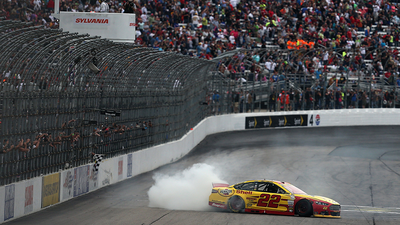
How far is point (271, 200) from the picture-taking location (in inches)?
547

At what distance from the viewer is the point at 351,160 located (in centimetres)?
2384

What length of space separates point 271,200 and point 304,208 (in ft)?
2.74

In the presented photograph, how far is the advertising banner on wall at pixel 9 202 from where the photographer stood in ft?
39.7

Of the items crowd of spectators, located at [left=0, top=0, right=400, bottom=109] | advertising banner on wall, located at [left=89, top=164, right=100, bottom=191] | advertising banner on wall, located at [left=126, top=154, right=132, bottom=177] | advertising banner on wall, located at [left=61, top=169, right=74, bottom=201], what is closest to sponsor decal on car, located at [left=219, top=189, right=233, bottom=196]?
advertising banner on wall, located at [left=61, top=169, right=74, bottom=201]

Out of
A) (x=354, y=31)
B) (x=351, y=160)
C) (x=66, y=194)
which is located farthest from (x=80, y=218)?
(x=354, y=31)

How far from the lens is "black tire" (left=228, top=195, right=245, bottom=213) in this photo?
14.0m

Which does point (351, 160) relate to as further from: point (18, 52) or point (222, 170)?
point (18, 52)

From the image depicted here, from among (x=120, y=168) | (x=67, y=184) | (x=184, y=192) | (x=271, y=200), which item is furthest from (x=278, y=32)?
(x=67, y=184)

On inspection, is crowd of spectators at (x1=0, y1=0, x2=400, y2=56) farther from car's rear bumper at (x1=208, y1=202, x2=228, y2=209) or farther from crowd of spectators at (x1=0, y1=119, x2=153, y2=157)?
car's rear bumper at (x1=208, y1=202, x2=228, y2=209)

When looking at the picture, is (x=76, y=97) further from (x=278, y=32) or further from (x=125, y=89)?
(x=278, y=32)

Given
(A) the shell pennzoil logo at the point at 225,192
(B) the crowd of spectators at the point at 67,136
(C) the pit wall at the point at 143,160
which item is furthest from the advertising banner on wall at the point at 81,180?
(A) the shell pennzoil logo at the point at 225,192

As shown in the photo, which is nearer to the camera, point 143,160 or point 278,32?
point 143,160

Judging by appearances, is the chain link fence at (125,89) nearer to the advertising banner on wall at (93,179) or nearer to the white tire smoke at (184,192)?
the advertising banner on wall at (93,179)

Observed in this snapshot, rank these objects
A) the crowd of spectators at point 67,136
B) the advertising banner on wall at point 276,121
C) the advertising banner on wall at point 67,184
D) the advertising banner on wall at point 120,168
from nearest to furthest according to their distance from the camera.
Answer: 1. the crowd of spectators at point 67,136
2. the advertising banner on wall at point 67,184
3. the advertising banner on wall at point 120,168
4. the advertising banner on wall at point 276,121
